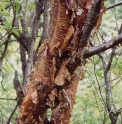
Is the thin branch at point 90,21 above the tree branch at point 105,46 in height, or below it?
above

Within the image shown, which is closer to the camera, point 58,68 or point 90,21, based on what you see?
→ point 90,21

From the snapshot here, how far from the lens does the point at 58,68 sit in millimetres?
779

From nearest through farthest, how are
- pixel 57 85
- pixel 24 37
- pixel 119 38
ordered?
pixel 119 38, pixel 57 85, pixel 24 37

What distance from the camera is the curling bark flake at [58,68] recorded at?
2.47 feet

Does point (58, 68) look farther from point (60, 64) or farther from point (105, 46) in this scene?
point (105, 46)

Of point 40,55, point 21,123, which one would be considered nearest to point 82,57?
point 40,55

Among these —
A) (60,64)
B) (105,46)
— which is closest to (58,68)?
(60,64)

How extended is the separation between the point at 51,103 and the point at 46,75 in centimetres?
8

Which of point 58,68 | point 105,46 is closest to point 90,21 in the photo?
point 105,46

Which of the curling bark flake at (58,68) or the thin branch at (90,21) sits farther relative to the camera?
the curling bark flake at (58,68)

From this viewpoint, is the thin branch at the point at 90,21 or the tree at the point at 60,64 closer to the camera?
the thin branch at the point at 90,21

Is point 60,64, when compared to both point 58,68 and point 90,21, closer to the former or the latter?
point 58,68

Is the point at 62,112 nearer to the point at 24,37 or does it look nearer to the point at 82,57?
the point at 82,57

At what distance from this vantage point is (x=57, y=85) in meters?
0.78
